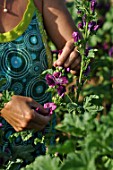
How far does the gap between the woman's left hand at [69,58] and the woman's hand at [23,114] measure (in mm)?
283

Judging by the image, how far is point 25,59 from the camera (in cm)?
212

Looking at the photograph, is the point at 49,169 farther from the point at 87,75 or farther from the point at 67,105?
the point at 87,75

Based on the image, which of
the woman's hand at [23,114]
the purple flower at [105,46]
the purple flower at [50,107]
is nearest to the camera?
the woman's hand at [23,114]

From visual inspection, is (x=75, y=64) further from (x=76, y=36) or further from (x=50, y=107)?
(x=50, y=107)

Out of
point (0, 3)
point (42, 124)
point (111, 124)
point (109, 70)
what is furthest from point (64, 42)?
point (109, 70)

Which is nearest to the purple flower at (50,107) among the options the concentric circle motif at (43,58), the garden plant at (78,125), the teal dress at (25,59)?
the garden plant at (78,125)

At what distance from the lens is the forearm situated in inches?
85.1

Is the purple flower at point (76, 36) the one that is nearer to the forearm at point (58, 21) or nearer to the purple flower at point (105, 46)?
the forearm at point (58, 21)

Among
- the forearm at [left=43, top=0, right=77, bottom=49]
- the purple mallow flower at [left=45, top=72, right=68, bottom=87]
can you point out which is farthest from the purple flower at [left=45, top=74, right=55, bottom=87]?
the forearm at [left=43, top=0, right=77, bottom=49]

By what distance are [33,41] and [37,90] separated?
0.19m

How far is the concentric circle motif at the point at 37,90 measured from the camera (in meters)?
2.16

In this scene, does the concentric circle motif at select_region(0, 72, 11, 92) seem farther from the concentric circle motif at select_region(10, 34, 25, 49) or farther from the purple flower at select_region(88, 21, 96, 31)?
the purple flower at select_region(88, 21, 96, 31)

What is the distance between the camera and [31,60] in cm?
213

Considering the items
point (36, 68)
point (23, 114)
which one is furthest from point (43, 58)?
point (23, 114)
